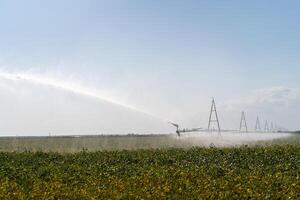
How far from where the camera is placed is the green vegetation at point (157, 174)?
18359 mm

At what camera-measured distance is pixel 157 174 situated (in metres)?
24.7

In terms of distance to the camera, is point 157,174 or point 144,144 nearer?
point 157,174

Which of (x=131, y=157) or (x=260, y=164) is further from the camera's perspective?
(x=131, y=157)

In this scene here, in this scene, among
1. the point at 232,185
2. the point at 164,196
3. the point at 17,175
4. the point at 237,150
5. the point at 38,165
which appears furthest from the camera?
the point at 237,150

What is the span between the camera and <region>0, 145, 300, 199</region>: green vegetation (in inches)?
723

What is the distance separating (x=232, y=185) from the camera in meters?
20.1

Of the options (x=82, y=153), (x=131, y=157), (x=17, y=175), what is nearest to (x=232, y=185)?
(x=17, y=175)

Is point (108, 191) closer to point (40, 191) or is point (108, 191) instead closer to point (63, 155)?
point (40, 191)

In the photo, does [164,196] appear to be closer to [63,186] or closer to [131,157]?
[63,186]

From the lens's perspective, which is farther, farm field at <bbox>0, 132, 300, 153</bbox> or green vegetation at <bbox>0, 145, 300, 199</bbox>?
farm field at <bbox>0, 132, 300, 153</bbox>

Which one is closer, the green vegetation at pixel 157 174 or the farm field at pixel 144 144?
the green vegetation at pixel 157 174

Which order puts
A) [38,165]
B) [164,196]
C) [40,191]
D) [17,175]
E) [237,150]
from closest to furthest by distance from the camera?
[164,196], [40,191], [17,175], [38,165], [237,150]

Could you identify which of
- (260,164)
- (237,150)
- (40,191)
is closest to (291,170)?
(260,164)

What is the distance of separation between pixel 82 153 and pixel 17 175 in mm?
10617
